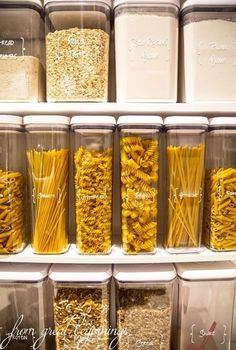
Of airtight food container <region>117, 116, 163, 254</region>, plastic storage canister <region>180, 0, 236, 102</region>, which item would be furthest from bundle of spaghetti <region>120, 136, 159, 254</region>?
plastic storage canister <region>180, 0, 236, 102</region>

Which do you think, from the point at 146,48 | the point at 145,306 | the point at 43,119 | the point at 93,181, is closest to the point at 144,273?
the point at 145,306

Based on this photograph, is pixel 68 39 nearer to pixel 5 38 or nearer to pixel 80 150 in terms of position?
pixel 5 38

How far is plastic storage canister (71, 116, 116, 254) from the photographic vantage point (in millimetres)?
961

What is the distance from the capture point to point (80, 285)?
993 millimetres

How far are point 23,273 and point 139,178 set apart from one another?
0.46 metres

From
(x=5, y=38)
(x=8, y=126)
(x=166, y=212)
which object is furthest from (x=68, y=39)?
(x=166, y=212)

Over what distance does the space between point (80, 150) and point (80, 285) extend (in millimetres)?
411

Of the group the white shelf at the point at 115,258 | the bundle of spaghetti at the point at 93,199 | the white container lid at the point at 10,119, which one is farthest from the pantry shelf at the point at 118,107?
the white shelf at the point at 115,258

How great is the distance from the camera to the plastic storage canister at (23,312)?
102cm

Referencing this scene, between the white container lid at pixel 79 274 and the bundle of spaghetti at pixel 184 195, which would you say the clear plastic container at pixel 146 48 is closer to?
the bundle of spaghetti at pixel 184 195

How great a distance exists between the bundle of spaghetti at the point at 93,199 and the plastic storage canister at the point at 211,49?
0.35 metres

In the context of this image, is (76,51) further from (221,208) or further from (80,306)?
(80,306)

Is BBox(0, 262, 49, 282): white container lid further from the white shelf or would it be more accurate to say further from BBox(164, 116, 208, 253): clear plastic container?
BBox(164, 116, 208, 253): clear plastic container

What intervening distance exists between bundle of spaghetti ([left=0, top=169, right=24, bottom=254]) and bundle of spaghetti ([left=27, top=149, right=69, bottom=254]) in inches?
2.1
